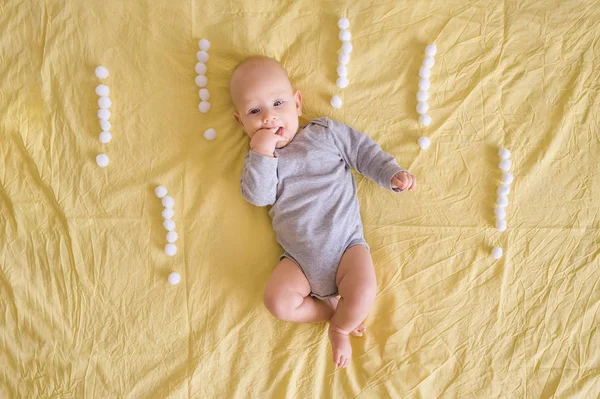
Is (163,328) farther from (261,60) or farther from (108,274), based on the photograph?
(261,60)

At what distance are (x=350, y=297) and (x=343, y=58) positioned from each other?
0.62m

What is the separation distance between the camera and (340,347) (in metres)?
1.25

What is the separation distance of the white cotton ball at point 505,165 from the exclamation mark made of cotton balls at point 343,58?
1.47ft

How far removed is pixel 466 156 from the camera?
1.37m

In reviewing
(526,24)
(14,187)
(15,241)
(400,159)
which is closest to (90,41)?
(14,187)

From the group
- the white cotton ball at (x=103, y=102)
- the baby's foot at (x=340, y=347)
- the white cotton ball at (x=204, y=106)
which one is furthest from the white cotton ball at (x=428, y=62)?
the white cotton ball at (x=103, y=102)

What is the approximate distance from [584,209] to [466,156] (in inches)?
13.0

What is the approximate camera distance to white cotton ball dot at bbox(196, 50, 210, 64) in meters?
1.38

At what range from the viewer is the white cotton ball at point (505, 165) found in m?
1.35

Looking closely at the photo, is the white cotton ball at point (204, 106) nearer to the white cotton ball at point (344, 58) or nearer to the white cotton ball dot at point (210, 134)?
the white cotton ball dot at point (210, 134)

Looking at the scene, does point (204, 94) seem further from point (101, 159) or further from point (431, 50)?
point (431, 50)

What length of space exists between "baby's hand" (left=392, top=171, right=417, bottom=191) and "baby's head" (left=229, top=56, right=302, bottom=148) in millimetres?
282

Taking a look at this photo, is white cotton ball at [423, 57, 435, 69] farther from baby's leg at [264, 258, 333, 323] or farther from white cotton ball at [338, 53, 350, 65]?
baby's leg at [264, 258, 333, 323]

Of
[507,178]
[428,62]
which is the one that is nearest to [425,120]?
[428,62]
